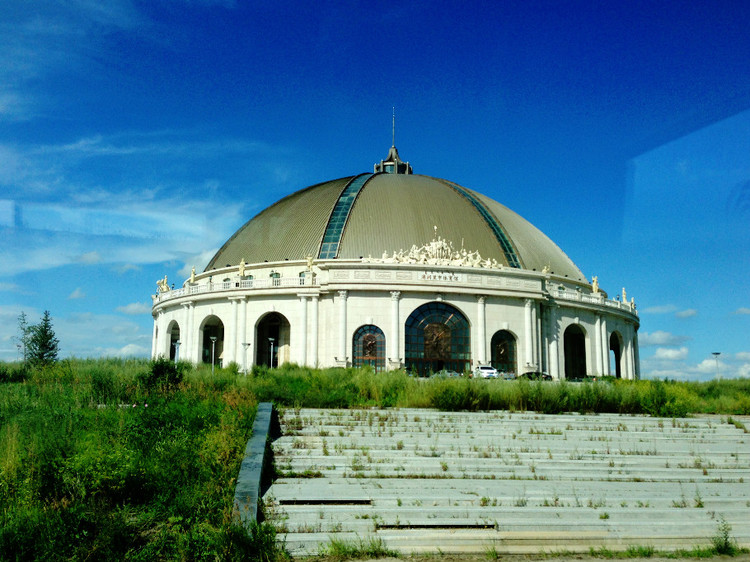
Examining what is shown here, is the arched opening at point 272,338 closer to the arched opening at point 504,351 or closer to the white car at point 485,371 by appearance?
the white car at point 485,371

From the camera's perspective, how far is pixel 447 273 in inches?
1766

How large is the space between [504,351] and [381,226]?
517 inches

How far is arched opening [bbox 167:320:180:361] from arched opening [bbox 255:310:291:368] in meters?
9.95

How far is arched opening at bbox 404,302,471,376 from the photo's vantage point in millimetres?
44125

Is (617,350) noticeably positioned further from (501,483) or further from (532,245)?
(501,483)

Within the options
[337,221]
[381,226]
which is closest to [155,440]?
[381,226]

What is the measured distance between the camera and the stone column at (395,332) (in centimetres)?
4312

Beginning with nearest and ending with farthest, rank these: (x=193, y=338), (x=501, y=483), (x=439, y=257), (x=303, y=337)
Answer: (x=501, y=483) → (x=303, y=337) → (x=439, y=257) → (x=193, y=338)

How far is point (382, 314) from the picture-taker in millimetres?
43938

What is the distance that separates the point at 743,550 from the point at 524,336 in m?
37.6

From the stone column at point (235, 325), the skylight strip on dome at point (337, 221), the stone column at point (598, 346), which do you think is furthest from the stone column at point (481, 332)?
the stone column at point (235, 325)

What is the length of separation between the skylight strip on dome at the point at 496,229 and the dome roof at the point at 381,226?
11 cm

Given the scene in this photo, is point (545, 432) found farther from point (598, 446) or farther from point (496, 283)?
point (496, 283)

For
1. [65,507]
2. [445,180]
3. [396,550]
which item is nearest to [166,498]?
[65,507]
